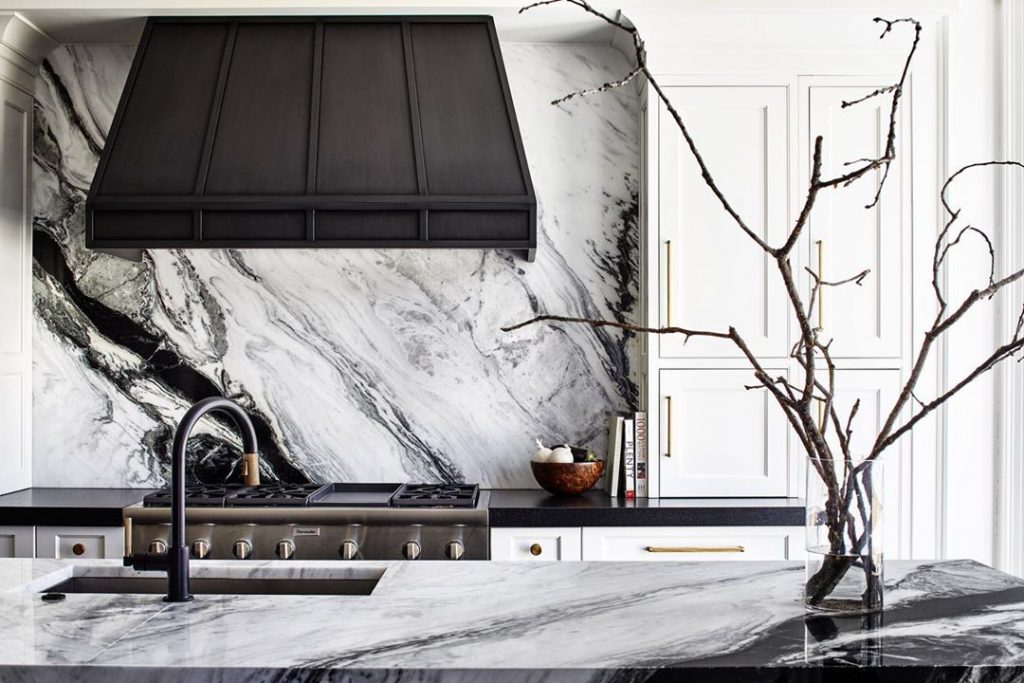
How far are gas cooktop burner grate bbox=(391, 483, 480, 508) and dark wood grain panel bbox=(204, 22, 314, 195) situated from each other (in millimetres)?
1069

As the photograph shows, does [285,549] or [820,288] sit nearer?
[285,549]

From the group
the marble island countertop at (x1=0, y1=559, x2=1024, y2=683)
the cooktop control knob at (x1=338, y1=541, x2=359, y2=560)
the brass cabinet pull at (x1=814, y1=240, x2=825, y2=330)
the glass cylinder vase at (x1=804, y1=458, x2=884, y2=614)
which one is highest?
the brass cabinet pull at (x1=814, y1=240, x2=825, y2=330)

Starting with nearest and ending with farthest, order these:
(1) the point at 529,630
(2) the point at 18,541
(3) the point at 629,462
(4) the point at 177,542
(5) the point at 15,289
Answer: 1. (1) the point at 529,630
2. (4) the point at 177,542
3. (2) the point at 18,541
4. (3) the point at 629,462
5. (5) the point at 15,289

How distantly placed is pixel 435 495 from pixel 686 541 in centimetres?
85

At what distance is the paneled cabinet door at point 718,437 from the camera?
3205 mm

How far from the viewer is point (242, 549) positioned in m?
2.96

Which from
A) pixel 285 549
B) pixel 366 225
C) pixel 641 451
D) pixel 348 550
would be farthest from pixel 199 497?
pixel 641 451

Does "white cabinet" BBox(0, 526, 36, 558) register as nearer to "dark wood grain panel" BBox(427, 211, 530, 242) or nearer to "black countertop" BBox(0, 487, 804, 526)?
"black countertop" BBox(0, 487, 804, 526)

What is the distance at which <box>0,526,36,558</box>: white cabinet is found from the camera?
3053mm

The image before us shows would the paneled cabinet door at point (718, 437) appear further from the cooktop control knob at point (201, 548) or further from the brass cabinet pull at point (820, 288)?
the cooktop control knob at point (201, 548)

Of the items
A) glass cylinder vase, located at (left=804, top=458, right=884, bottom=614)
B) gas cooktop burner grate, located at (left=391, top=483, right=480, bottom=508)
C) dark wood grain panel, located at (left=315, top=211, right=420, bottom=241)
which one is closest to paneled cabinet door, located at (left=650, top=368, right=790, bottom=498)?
gas cooktop burner grate, located at (left=391, top=483, right=480, bottom=508)

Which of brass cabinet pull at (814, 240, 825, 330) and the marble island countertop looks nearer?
the marble island countertop

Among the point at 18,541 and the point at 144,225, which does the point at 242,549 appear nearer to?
the point at 18,541

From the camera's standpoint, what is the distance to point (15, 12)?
3.25 metres
